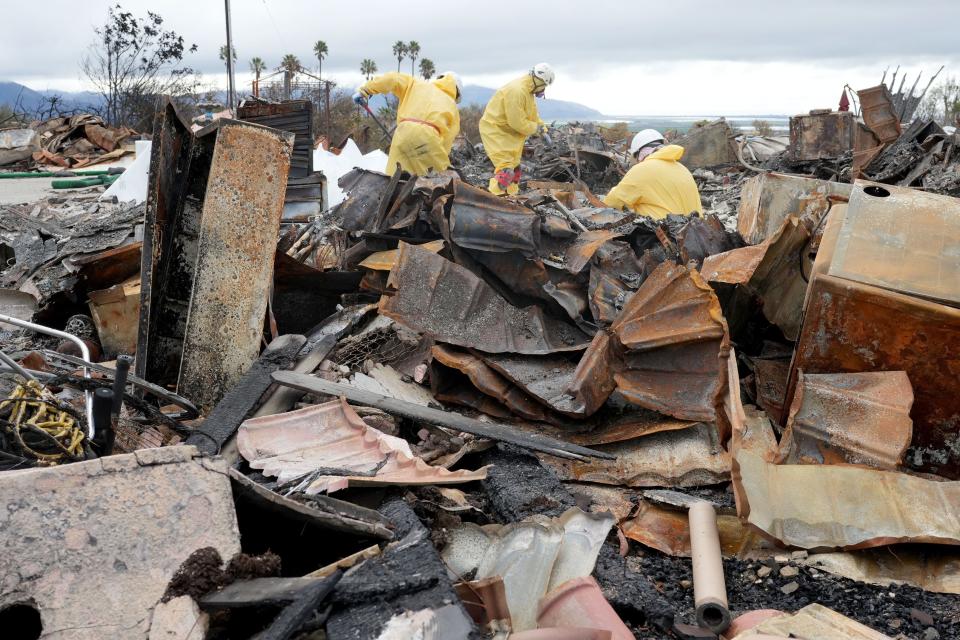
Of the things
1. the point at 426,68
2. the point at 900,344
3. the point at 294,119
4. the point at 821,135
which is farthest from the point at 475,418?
the point at 426,68

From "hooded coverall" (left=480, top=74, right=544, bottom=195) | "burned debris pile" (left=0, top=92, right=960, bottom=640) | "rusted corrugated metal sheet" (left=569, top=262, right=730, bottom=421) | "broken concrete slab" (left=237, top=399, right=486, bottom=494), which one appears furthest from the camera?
"hooded coverall" (left=480, top=74, right=544, bottom=195)

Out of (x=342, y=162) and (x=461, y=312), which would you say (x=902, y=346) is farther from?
(x=342, y=162)

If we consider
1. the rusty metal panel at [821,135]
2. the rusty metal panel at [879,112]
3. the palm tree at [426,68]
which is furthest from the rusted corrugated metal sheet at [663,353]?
the palm tree at [426,68]

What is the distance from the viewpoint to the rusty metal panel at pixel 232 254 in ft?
14.1

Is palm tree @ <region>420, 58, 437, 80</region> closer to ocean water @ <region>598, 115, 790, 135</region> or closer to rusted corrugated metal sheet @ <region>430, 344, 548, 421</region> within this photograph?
ocean water @ <region>598, 115, 790, 135</region>

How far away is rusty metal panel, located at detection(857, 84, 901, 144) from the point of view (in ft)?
38.7

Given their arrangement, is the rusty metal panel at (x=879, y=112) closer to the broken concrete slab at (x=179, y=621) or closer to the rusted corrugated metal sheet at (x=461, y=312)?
the rusted corrugated metal sheet at (x=461, y=312)

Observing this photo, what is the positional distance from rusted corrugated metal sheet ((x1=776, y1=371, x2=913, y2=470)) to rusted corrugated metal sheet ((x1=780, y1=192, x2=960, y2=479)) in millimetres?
89

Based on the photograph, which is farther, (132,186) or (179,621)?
(132,186)

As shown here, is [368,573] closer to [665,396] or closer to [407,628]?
[407,628]

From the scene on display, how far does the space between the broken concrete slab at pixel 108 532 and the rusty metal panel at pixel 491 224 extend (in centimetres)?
291

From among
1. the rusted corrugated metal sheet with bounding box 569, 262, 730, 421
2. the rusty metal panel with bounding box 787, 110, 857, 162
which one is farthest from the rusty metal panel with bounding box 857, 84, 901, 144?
the rusted corrugated metal sheet with bounding box 569, 262, 730, 421

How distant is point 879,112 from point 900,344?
10109 mm

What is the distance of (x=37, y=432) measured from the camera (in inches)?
123
